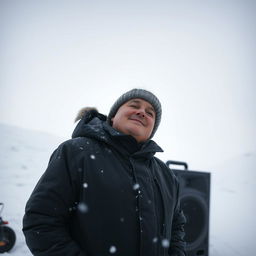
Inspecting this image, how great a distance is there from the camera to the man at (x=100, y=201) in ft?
2.29

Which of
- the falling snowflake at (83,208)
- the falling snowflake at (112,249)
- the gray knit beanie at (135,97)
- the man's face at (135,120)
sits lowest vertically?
the falling snowflake at (112,249)

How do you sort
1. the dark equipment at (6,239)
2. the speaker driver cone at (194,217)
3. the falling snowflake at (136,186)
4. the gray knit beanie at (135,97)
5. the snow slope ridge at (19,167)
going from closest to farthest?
the falling snowflake at (136,186) < the gray knit beanie at (135,97) < the speaker driver cone at (194,217) < the dark equipment at (6,239) < the snow slope ridge at (19,167)

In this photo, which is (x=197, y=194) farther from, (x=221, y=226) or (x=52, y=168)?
(x=221, y=226)

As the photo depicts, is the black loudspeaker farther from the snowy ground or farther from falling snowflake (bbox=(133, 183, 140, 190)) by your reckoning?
falling snowflake (bbox=(133, 183, 140, 190))

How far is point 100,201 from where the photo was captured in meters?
0.79

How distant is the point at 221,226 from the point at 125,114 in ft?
17.6

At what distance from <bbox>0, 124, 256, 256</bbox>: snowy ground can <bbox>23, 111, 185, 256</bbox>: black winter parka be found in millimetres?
2659

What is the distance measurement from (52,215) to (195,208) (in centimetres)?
210

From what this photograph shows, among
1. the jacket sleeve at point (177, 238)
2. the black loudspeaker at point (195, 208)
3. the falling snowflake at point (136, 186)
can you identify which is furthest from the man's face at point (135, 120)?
the black loudspeaker at point (195, 208)

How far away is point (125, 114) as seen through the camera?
110cm

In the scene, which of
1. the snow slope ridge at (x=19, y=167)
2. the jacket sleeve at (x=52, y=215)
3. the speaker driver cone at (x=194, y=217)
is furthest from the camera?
the snow slope ridge at (x=19, y=167)

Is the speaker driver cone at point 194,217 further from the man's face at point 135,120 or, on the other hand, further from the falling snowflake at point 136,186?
the falling snowflake at point 136,186

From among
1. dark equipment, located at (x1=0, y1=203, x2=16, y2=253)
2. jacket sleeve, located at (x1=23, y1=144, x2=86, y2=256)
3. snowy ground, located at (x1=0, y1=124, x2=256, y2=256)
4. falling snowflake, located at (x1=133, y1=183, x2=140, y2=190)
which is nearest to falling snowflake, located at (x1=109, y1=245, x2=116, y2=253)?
jacket sleeve, located at (x1=23, y1=144, x2=86, y2=256)

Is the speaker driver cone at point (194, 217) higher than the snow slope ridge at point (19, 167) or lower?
higher
